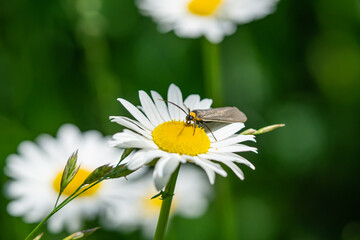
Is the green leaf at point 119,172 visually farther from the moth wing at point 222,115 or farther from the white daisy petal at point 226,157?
the moth wing at point 222,115

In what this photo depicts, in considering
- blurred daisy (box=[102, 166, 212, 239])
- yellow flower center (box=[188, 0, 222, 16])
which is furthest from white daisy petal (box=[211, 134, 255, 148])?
yellow flower center (box=[188, 0, 222, 16])

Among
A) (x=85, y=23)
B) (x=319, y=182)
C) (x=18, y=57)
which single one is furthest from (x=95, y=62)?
(x=319, y=182)

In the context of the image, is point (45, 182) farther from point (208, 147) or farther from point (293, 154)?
point (293, 154)

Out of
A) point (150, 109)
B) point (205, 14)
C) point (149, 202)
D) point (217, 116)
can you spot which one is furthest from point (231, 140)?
point (205, 14)

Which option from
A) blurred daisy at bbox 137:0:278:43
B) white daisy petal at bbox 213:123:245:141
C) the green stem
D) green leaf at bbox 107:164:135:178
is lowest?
green leaf at bbox 107:164:135:178

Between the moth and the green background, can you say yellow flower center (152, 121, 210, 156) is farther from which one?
the green background
